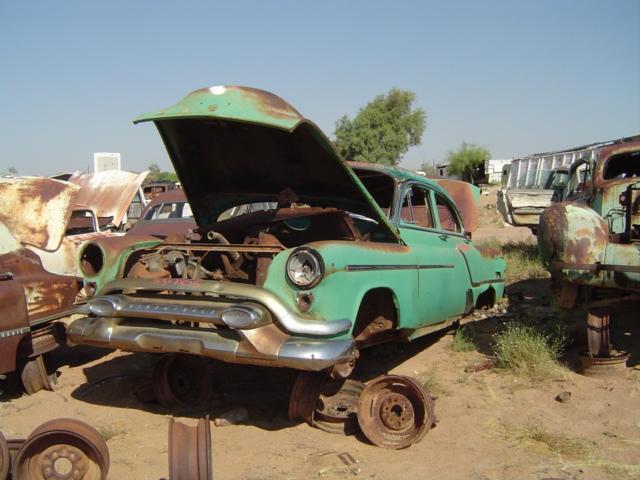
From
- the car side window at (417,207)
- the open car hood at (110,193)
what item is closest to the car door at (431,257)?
the car side window at (417,207)

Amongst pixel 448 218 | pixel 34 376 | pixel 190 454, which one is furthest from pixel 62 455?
pixel 448 218

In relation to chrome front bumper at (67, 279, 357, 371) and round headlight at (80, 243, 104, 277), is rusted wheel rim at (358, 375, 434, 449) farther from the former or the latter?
round headlight at (80, 243, 104, 277)

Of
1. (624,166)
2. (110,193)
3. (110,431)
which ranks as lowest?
(110,431)

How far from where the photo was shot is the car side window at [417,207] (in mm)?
5117

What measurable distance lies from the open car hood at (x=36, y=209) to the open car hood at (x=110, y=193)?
2572 mm

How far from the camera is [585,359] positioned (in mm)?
4871

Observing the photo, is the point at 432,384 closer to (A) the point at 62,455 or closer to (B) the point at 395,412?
(B) the point at 395,412

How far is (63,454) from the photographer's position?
3.04m

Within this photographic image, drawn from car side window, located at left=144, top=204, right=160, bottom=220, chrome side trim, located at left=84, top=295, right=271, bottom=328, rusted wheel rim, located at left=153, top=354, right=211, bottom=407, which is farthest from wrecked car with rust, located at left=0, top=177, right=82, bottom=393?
car side window, located at left=144, top=204, right=160, bottom=220

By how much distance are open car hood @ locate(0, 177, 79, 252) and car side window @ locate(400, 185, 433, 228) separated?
3.44 metres

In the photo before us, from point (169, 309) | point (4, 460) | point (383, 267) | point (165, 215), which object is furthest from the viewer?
point (165, 215)

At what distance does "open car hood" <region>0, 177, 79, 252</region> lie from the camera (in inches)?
221

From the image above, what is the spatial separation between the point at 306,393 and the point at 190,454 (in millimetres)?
1204

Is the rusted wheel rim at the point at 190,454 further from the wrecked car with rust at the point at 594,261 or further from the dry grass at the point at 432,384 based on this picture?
the wrecked car with rust at the point at 594,261
